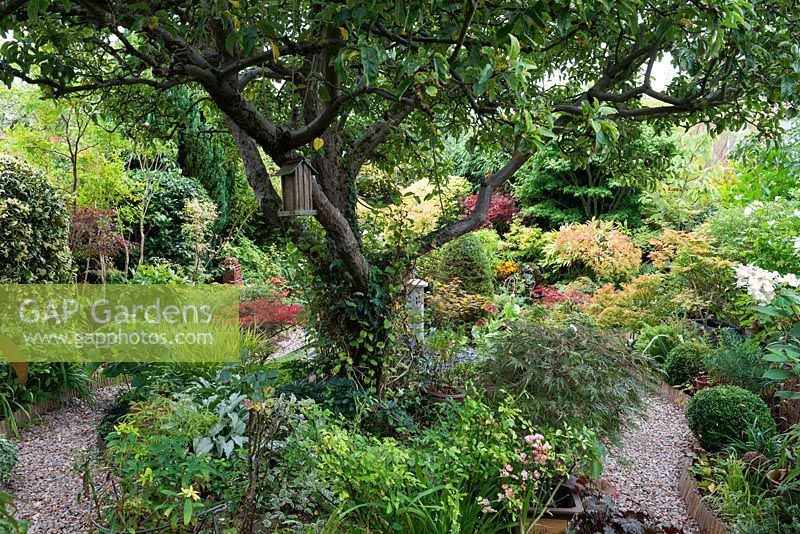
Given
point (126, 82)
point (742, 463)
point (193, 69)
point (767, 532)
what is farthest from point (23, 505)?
point (742, 463)

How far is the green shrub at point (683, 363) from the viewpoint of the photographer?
5.45 m

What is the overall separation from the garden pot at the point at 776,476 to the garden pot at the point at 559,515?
117 centimetres

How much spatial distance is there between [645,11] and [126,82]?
8.35ft

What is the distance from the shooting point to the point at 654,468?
3986 mm

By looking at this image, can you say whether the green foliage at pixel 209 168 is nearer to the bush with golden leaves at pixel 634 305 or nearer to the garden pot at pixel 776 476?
the bush with golden leaves at pixel 634 305

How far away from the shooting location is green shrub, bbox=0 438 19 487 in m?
3.09

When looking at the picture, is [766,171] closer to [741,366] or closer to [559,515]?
[741,366]

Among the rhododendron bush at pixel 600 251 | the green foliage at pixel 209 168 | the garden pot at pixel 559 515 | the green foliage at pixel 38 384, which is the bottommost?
the garden pot at pixel 559 515

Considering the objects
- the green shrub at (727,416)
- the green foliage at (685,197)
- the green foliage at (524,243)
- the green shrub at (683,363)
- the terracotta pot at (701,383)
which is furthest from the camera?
the green foliage at (524,243)

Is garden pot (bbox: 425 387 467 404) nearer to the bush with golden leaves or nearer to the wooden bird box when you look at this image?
the wooden bird box

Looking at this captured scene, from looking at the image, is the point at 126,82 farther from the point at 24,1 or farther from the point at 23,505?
the point at 23,505

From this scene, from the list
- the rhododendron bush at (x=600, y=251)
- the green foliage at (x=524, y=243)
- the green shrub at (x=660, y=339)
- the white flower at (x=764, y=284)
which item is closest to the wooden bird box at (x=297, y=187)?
the white flower at (x=764, y=284)

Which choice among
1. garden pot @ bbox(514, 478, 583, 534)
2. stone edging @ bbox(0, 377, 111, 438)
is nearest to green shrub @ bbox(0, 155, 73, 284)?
stone edging @ bbox(0, 377, 111, 438)

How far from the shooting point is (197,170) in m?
9.84
